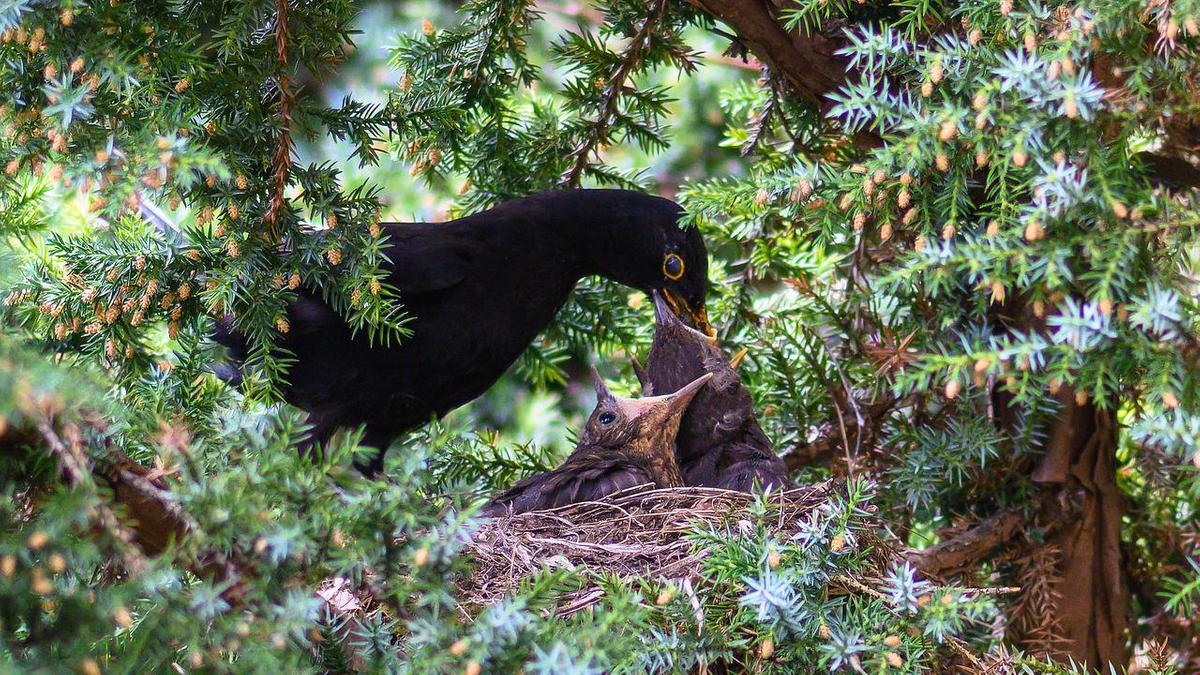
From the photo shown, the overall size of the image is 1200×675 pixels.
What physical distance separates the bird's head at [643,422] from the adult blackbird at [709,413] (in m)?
0.05

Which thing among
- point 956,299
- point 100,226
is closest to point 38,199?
point 100,226

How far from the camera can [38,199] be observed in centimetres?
228

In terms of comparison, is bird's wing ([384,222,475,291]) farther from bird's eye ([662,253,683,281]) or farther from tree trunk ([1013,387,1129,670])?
tree trunk ([1013,387,1129,670])

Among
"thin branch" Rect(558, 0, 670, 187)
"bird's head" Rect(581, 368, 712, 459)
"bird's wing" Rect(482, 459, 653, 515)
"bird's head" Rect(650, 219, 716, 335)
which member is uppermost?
"thin branch" Rect(558, 0, 670, 187)

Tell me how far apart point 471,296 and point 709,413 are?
0.74 metres

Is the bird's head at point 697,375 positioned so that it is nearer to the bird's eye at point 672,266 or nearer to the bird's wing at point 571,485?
the bird's eye at point 672,266

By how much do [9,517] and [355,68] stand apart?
4.28m

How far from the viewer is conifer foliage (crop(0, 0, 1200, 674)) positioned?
1.42 meters

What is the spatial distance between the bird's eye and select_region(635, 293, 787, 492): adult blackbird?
0.31ft

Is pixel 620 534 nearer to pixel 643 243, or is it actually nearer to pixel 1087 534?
pixel 643 243

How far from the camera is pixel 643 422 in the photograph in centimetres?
316

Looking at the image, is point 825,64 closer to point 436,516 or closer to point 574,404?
point 436,516

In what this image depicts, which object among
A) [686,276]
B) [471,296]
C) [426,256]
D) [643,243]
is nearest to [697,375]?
[686,276]

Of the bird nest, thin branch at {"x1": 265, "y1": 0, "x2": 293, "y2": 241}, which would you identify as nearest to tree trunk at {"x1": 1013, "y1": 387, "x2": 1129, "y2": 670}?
the bird nest
